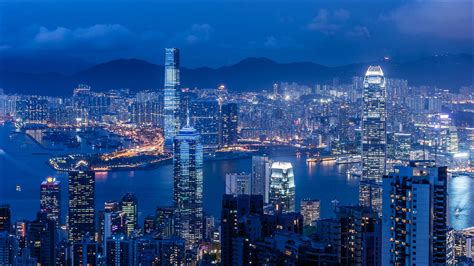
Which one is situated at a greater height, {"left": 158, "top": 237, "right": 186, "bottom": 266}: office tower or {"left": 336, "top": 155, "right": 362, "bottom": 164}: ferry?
{"left": 336, "top": 155, "right": 362, "bottom": 164}: ferry

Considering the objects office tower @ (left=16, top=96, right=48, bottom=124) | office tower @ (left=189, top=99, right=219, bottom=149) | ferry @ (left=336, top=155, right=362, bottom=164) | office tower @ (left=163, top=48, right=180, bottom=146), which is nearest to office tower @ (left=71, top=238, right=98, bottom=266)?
office tower @ (left=16, top=96, right=48, bottom=124)

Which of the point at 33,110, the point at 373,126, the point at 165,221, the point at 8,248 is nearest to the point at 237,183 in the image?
the point at 165,221

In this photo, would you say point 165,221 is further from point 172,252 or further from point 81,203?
point 172,252

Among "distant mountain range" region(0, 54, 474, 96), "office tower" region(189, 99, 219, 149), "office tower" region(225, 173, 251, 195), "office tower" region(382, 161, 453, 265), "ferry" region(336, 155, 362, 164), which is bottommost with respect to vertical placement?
"office tower" region(225, 173, 251, 195)

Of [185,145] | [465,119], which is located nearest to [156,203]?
[185,145]

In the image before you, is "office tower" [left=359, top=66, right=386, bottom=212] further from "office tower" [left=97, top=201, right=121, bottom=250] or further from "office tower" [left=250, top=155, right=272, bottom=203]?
"office tower" [left=97, top=201, right=121, bottom=250]

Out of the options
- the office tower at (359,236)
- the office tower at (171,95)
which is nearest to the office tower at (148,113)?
the office tower at (171,95)

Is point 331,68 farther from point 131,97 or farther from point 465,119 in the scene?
point 131,97
